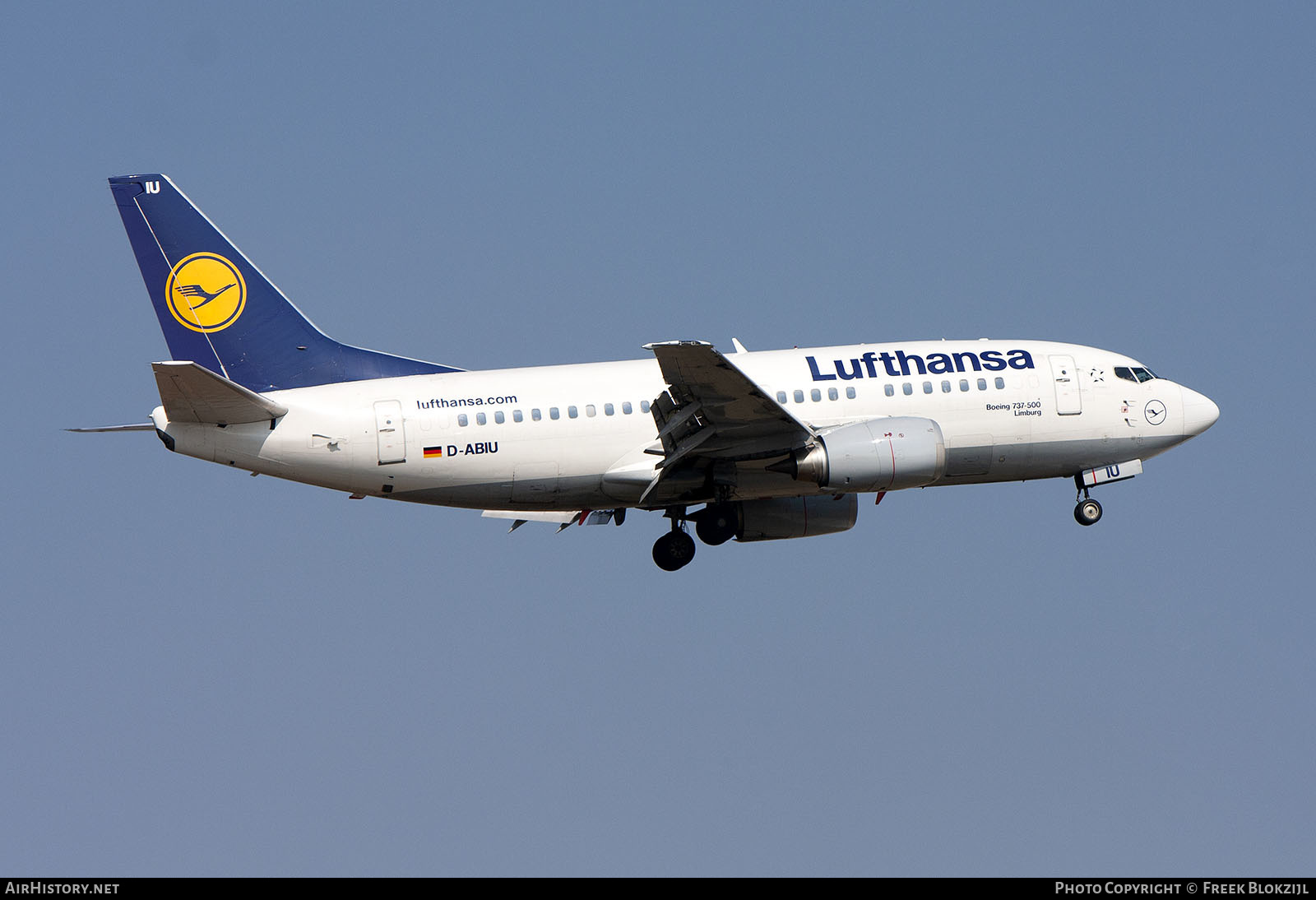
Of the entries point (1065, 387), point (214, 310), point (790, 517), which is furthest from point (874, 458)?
point (214, 310)

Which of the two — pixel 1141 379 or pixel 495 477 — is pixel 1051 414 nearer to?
pixel 1141 379

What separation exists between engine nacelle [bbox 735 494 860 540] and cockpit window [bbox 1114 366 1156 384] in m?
7.67

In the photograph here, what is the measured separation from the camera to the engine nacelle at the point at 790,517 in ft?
143

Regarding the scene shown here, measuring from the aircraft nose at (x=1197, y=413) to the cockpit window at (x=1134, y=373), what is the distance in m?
1.15

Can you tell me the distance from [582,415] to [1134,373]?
1498cm

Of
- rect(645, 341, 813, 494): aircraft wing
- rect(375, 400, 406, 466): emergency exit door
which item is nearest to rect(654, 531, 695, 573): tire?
rect(645, 341, 813, 494): aircraft wing

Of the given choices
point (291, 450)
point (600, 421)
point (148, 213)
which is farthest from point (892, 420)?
point (148, 213)

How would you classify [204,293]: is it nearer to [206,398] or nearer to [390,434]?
[206,398]

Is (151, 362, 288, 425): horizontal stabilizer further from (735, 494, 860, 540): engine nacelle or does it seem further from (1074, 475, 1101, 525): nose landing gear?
(1074, 475, 1101, 525): nose landing gear

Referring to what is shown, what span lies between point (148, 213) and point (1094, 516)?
82.7 ft

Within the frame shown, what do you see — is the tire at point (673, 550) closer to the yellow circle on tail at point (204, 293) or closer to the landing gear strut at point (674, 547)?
the landing gear strut at point (674, 547)

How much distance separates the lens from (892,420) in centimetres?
3984

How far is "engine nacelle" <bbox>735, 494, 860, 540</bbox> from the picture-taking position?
143 ft
